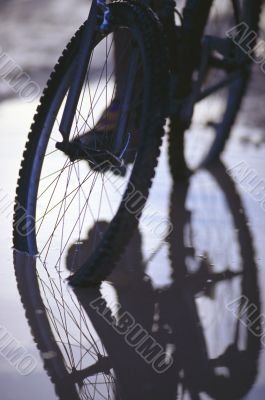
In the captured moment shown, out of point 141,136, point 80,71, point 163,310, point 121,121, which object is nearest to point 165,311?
point 163,310

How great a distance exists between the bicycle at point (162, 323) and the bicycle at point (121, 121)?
113 mm

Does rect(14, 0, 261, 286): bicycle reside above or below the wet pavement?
above

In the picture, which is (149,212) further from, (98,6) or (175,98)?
(98,6)

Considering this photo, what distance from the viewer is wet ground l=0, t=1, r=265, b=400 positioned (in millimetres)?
1904

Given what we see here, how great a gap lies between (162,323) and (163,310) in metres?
0.10

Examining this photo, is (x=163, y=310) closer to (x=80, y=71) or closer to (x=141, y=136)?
(x=141, y=136)

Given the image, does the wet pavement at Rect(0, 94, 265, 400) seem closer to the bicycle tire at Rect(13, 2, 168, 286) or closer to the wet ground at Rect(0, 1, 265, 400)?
the wet ground at Rect(0, 1, 265, 400)

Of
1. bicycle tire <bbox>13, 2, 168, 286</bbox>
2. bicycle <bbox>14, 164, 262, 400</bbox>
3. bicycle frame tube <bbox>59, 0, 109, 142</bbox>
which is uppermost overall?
bicycle frame tube <bbox>59, 0, 109, 142</bbox>

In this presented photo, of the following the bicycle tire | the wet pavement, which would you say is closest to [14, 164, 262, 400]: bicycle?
the wet pavement

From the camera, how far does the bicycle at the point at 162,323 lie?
1.90m

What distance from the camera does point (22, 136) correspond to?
434 cm

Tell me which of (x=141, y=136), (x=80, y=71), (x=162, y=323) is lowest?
(x=162, y=323)

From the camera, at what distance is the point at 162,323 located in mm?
2244

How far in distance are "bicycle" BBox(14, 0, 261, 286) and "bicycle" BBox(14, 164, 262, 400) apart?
113 millimetres
